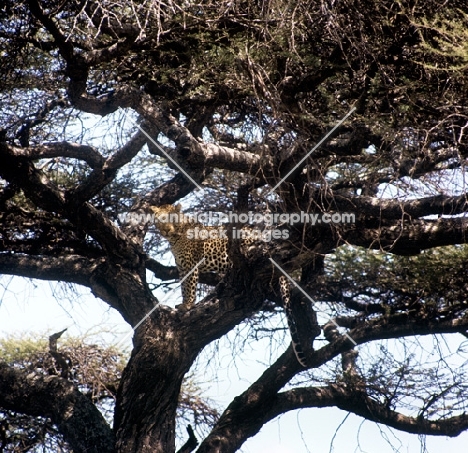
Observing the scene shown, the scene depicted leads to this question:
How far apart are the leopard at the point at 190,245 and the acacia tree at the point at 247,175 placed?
0.18 meters

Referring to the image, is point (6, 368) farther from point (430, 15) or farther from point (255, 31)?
point (430, 15)

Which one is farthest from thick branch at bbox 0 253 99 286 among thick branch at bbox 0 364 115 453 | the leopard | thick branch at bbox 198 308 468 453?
thick branch at bbox 198 308 468 453

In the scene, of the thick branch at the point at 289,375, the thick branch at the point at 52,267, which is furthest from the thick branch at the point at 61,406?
the thick branch at the point at 289,375

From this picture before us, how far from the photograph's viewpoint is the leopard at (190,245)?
28.6ft

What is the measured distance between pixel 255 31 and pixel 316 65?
704 mm

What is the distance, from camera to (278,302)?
26.9ft

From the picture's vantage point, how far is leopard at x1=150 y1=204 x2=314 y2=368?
344 inches

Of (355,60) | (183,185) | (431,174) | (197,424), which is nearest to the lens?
(355,60)

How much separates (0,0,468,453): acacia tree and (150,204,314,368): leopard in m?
0.18

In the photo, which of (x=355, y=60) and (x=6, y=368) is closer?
(x=355, y=60)

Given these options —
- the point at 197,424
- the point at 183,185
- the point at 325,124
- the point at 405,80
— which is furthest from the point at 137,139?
the point at 197,424

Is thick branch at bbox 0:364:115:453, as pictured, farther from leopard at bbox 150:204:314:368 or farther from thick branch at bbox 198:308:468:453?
leopard at bbox 150:204:314:368

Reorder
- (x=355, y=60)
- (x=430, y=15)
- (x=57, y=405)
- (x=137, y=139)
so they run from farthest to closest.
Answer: (x=137, y=139)
(x=57, y=405)
(x=355, y=60)
(x=430, y=15)

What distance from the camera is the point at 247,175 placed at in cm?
796
